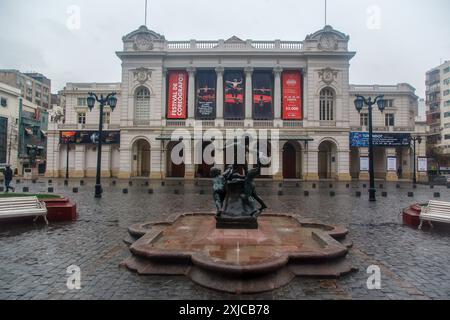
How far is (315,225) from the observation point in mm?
7469

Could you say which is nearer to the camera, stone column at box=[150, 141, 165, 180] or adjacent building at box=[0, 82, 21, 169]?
stone column at box=[150, 141, 165, 180]

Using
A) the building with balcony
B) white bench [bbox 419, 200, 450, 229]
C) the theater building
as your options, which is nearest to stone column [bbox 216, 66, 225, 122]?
the theater building

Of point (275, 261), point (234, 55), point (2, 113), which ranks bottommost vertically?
point (275, 261)

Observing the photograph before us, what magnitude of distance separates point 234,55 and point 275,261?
32422 millimetres

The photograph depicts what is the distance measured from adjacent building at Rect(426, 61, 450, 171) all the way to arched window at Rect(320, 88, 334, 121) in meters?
32.1

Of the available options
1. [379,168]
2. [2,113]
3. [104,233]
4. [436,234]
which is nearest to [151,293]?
[104,233]

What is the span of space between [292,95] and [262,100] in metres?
3.51

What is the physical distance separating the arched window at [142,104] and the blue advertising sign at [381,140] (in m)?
24.6

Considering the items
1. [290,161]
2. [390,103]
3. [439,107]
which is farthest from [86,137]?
[439,107]

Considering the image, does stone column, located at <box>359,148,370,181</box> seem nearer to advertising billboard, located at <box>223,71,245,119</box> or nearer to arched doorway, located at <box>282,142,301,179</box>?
arched doorway, located at <box>282,142,301,179</box>

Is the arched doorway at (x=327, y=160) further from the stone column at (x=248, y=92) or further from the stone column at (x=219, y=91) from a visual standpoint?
the stone column at (x=219, y=91)

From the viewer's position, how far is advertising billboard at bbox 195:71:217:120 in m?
33.7

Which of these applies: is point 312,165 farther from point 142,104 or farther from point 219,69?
point 142,104
